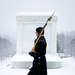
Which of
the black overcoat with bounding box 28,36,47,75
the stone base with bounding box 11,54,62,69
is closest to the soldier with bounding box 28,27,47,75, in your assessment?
the black overcoat with bounding box 28,36,47,75

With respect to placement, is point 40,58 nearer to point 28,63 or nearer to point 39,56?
point 39,56

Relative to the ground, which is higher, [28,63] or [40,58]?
[40,58]

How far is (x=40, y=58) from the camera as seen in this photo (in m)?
5.72

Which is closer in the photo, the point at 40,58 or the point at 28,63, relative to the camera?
the point at 40,58

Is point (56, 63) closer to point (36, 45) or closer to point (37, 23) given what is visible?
point (37, 23)

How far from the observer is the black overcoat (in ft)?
18.5

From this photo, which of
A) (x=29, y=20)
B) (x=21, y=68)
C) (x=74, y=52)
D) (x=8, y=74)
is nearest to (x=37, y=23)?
(x=29, y=20)

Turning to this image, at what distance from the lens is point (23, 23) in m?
11.0

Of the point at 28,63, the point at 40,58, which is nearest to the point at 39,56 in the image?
the point at 40,58

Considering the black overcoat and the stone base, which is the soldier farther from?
the stone base

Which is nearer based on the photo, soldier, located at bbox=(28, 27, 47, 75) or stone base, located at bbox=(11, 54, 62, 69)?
soldier, located at bbox=(28, 27, 47, 75)

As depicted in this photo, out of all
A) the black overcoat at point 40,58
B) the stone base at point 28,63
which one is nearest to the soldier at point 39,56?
the black overcoat at point 40,58

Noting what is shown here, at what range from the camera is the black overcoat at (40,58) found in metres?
5.64

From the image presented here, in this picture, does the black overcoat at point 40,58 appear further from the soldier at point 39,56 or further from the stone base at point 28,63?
the stone base at point 28,63
